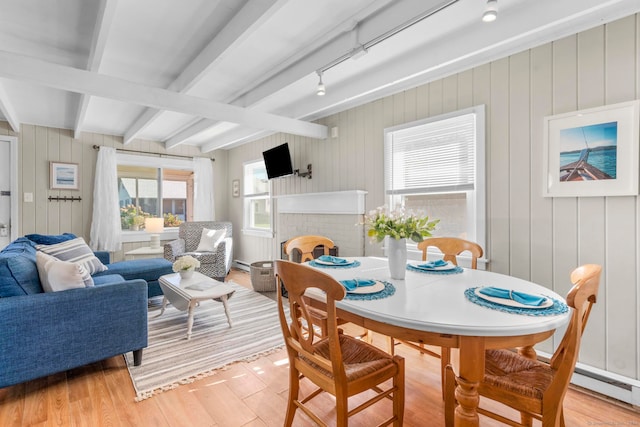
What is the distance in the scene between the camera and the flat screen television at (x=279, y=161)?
14.3 feet

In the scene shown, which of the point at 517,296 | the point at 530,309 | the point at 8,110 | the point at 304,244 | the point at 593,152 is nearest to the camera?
the point at 530,309

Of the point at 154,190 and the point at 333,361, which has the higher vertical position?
the point at 154,190

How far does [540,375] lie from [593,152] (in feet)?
5.05

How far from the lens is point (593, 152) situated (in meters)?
2.05

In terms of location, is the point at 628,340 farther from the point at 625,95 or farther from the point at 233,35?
the point at 233,35

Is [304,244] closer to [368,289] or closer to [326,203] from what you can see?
[368,289]

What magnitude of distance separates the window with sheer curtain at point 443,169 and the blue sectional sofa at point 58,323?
239 centimetres

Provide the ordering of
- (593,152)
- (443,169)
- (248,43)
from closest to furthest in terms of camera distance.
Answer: (593,152), (248,43), (443,169)

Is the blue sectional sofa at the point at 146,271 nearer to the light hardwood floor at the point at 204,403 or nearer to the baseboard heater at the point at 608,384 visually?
the light hardwood floor at the point at 204,403

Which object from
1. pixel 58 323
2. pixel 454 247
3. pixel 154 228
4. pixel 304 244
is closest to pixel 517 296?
pixel 454 247

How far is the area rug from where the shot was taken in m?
2.21

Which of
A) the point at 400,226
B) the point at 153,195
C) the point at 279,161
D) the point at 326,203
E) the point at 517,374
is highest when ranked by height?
the point at 279,161

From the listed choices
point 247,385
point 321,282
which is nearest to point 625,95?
point 321,282

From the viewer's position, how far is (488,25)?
2.16 metres
